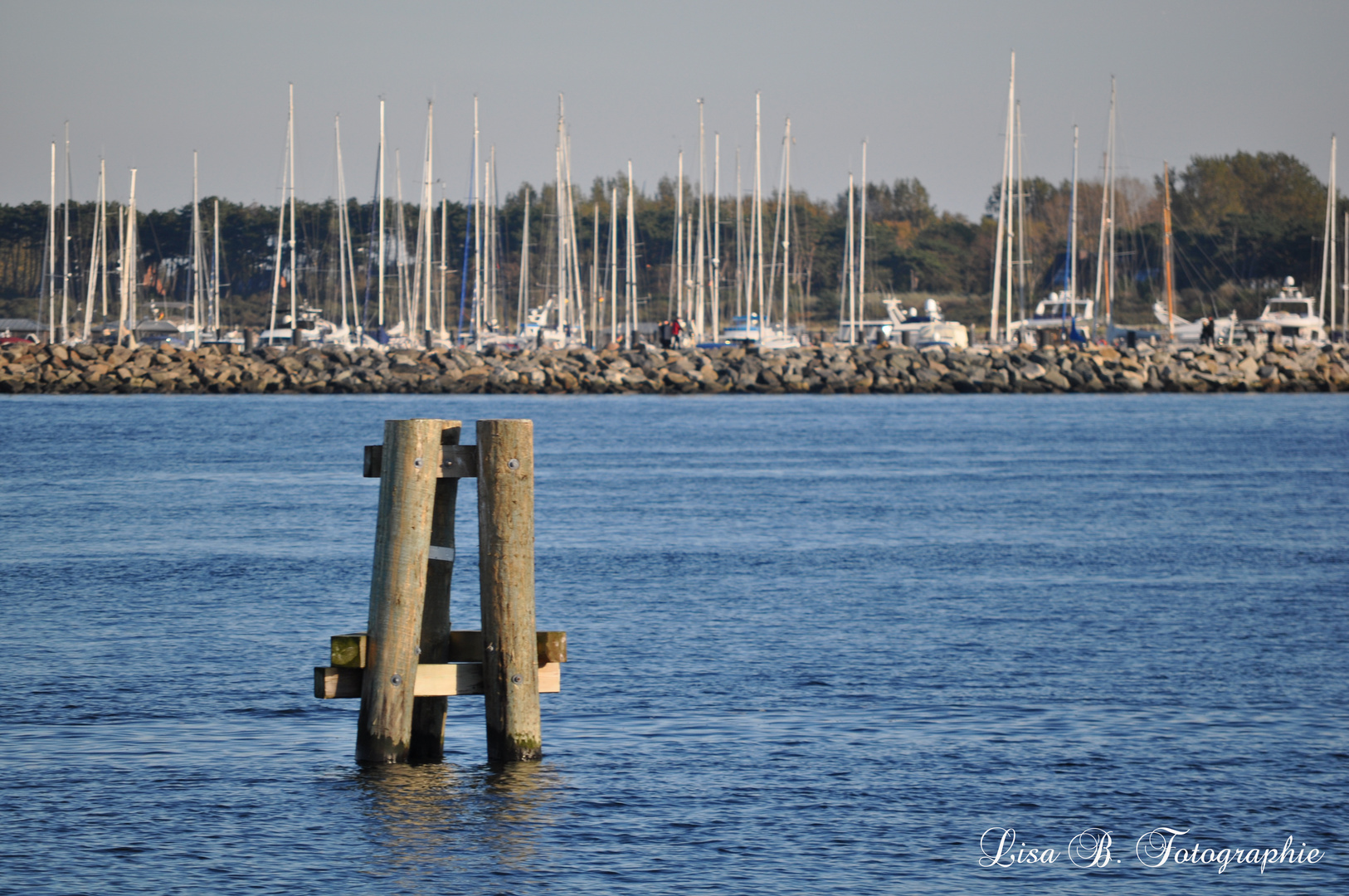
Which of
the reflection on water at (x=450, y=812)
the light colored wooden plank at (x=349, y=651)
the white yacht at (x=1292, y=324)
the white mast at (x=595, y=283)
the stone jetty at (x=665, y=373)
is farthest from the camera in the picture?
the white yacht at (x=1292, y=324)

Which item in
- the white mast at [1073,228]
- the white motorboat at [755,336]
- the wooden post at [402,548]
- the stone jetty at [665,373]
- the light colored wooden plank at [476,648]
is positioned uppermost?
the white mast at [1073,228]

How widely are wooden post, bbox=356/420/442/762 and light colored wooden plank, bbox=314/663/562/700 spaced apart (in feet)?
0.39

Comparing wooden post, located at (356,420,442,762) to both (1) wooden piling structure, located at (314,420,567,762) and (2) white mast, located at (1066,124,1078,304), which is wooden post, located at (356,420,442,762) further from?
(2) white mast, located at (1066,124,1078,304)

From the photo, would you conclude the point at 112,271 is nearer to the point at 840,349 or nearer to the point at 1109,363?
the point at 840,349

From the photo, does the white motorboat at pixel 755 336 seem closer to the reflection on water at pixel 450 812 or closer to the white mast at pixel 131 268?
the white mast at pixel 131 268

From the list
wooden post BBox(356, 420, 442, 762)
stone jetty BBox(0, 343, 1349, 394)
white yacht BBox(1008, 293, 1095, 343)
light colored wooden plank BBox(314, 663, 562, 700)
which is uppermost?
white yacht BBox(1008, 293, 1095, 343)

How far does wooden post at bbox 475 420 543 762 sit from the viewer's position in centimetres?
870

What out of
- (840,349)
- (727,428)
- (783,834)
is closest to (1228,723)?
(783,834)

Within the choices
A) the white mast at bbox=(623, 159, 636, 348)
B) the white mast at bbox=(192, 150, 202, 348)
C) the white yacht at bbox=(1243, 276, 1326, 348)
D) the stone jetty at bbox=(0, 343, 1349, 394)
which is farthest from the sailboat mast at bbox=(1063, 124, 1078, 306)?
the white mast at bbox=(192, 150, 202, 348)

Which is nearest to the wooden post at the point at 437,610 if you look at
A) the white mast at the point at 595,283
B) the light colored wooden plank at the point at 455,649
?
the light colored wooden plank at the point at 455,649

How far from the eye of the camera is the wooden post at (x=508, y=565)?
870 centimetres

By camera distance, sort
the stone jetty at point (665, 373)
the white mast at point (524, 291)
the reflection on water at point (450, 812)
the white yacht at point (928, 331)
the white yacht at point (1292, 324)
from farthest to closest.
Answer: the white yacht at point (928, 331), the white yacht at point (1292, 324), the white mast at point (524, 291), the stone jetty at point (665, 373), the reflection on water at point (450, 812)

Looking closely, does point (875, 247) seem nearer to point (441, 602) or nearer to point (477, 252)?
point (477, 252)

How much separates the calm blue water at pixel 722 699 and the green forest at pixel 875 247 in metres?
77.5
